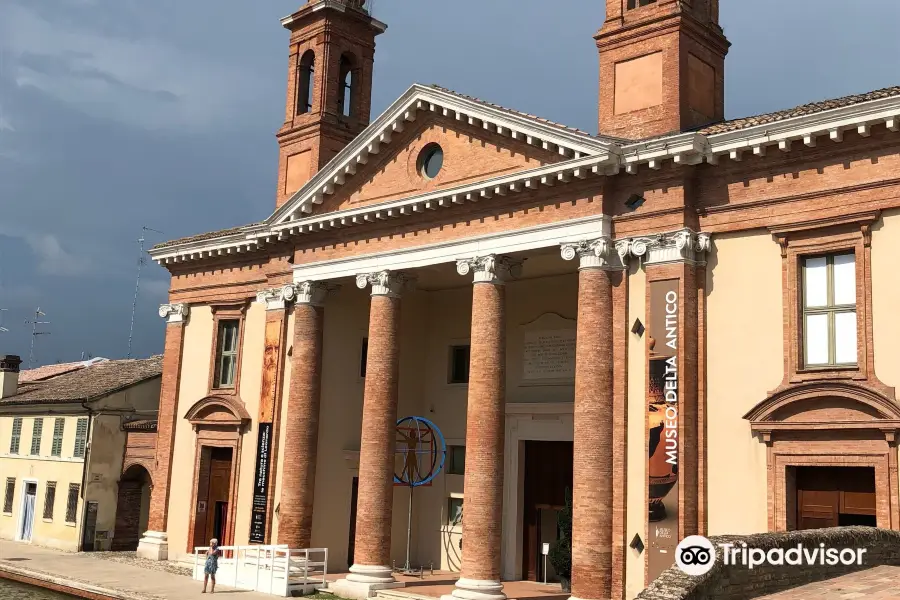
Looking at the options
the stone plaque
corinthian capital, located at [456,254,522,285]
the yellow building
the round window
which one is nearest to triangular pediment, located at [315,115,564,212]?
the round window

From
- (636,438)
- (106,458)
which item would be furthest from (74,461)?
(636,438)

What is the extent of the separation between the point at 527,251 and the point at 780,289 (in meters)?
5.46

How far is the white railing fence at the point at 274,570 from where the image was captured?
74.3ft

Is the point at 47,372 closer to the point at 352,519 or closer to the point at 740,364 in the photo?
the point at 352,519

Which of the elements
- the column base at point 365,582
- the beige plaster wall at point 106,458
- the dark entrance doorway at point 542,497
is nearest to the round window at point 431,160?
the dark entrance doorway at point 542,497

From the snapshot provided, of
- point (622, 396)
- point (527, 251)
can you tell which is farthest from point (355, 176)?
point (622, 396)

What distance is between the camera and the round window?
23031mm

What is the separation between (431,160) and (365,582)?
390 inches

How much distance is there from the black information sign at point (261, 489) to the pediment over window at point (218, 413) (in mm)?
1125

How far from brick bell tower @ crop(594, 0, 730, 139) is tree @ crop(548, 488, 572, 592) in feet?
29.1

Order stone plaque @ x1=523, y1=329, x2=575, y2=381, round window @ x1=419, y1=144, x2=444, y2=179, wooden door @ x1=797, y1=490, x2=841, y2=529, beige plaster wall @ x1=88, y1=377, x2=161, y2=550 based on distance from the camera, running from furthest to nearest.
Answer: beige plaster wall @ x1=88, y1=377, x2=161, y2=550 → stone plaque @ x1=523, y1=329, x2=575, y2=381 → round window @ x1=419, y1=144, x2=444, y2=179 → wooden door @ x1=797, y1=490, x2=841, y2=529

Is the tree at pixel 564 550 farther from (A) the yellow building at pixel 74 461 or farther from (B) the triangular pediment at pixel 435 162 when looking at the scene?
(A) the yellow building at pixel 74 461

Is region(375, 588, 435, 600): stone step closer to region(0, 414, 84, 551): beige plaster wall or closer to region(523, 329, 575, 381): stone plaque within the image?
region(523, 329, 575, 381): stone plaque

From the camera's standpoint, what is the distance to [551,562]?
23922 mm
